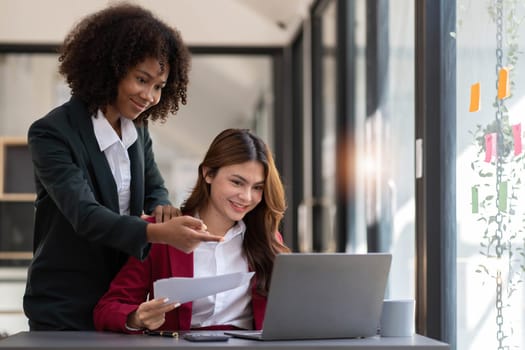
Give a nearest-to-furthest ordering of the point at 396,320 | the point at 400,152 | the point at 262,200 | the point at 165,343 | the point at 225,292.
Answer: the point at 165,343
the point at 396,320
the point at 225,292
the point at 262,200
the point at 400,152

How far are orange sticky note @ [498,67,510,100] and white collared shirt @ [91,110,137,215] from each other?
0.89 meters

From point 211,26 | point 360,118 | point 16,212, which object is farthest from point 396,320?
point 16,212

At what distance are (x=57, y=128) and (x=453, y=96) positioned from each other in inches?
42.8

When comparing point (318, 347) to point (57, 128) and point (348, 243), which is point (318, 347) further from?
point (348, 243)

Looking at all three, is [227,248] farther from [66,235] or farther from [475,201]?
[475,201]

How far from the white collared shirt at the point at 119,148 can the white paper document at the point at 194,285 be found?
0.44 m

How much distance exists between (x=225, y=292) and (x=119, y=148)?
0.43 metres

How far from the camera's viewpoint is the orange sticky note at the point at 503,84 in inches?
82.0

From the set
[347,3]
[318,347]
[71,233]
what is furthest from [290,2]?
[318,347]

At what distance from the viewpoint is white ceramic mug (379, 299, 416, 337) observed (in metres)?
1.92

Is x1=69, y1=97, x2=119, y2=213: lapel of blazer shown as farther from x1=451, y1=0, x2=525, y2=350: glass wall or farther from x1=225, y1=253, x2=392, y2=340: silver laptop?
x1=451, y1=0, x2=525, y2=350: glass wall

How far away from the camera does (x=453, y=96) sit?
2479mm

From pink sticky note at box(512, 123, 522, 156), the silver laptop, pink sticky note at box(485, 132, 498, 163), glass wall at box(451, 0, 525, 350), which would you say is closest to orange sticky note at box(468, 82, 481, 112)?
glass wall at box(451, 0, 525, 350)

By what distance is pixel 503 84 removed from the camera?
2.11m
